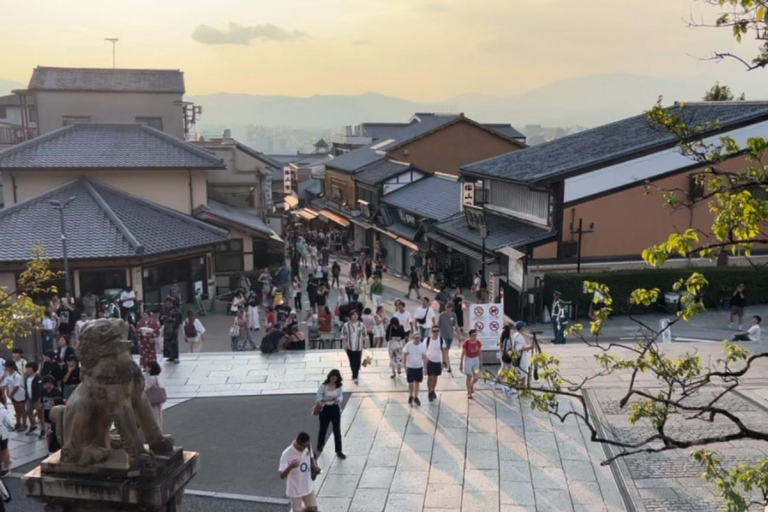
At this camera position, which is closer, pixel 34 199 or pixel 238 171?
pixel 34 199

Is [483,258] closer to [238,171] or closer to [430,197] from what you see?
[430,197]

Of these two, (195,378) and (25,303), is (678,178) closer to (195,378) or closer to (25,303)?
(195,378)

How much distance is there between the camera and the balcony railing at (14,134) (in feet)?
160

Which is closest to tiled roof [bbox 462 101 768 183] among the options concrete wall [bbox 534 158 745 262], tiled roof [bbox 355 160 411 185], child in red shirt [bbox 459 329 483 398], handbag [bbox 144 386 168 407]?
concrete wall [bbox 534 158 745 262]

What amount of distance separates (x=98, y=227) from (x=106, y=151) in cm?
631

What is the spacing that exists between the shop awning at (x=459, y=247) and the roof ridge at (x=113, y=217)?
12811 mm

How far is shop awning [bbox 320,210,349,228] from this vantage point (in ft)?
160

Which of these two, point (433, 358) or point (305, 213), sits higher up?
point (305, 213)

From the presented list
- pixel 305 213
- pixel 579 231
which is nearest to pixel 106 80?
pixel 305 213

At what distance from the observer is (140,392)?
22.6 ft

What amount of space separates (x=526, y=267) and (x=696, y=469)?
42.2 ft

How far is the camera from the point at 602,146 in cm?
2634

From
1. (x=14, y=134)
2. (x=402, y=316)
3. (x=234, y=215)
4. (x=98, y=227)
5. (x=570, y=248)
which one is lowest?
(x=402, y=316)

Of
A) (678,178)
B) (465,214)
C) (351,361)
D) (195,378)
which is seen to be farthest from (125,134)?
(678,178)
